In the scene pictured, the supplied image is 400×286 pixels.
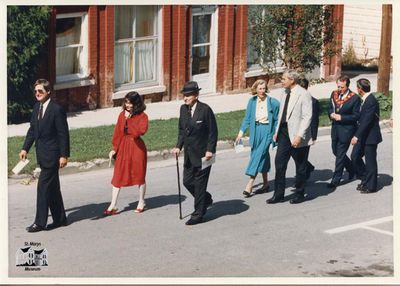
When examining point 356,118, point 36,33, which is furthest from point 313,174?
point 36,33

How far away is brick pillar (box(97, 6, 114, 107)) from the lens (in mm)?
22922

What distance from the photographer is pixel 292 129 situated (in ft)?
54.7

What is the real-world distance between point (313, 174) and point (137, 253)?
15.8 feet

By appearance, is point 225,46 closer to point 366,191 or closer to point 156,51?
point 156,51

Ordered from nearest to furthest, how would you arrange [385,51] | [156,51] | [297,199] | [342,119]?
[297,199]
[342,119]
[385,51]
[156,51]

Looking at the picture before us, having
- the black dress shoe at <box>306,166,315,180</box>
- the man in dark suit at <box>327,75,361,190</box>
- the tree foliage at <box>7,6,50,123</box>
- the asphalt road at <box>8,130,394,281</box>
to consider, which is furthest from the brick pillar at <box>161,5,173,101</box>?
the man in dark suit at <box>327,75,361,190</box>

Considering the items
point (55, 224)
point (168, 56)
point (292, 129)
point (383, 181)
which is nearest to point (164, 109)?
point (168, 56)

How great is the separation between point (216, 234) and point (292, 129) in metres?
2.05

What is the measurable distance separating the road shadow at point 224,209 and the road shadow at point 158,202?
52cm

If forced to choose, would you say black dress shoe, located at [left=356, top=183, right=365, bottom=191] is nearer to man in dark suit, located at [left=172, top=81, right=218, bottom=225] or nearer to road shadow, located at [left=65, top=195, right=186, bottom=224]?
road shadow, located at [left=65, top=195, right=186, bottom=224]

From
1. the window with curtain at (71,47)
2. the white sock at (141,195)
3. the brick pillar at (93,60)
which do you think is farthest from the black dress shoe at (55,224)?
the brick pillar at (93,60)

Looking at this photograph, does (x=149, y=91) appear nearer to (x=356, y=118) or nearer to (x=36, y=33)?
(x=36, y=33)

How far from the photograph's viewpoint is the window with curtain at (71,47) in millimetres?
22438

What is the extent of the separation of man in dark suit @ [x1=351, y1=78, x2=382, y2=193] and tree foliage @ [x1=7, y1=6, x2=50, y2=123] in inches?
249
